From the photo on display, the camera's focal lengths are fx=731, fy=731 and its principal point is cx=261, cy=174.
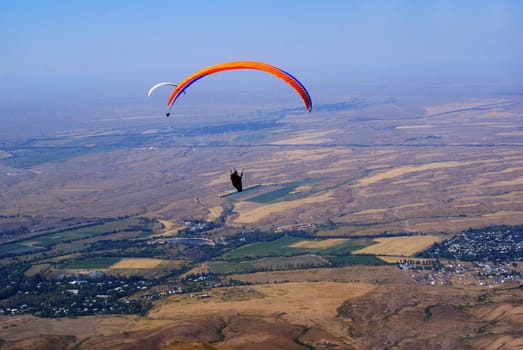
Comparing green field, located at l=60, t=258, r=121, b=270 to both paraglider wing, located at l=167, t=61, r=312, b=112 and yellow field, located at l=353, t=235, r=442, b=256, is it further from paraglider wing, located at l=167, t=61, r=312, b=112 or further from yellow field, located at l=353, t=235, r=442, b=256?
paraglider wing, located at l=167, t=61, r=312, b=112

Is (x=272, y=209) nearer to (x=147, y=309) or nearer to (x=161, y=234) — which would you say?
(x=161, y=234)

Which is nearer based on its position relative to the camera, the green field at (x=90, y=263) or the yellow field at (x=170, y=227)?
the green field at (x=90, y=263)

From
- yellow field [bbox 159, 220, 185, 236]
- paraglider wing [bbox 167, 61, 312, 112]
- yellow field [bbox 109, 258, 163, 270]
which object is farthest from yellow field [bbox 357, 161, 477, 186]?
paraglider wing [bbox 167, 61, 312, 112]

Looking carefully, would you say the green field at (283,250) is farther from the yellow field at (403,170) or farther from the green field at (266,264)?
the yellow field at (403,170)

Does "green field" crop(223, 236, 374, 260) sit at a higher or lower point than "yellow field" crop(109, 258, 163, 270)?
lower

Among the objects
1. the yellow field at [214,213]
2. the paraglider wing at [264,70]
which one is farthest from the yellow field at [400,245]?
the paraglider wing at [264,70]

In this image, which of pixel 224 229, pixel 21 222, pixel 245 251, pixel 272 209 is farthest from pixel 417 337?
pixel 21 222

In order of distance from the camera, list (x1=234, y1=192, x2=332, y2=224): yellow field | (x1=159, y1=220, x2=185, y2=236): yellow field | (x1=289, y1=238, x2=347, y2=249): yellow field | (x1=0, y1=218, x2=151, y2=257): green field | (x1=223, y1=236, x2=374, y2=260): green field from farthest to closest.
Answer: (x1=234, y1=192, x2=332, y2=224): yellow field, (x1=159, y1=220, x2=185, y2=236): yellow field, (x1=0, y1=218, x2=151, y2=257): green field, (x1=289, y1=238, x2=347, y2=249): yellow field, (x1=223, y1=236, x2=374, y2=260): green field
